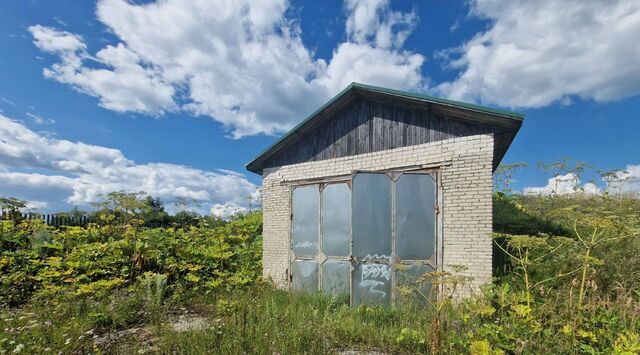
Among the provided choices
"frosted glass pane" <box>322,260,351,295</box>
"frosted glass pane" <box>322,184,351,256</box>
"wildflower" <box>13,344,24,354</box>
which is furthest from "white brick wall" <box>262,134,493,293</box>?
"wildflower" <box>13,344,24,354</box>

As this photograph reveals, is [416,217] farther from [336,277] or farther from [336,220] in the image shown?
[336,277]

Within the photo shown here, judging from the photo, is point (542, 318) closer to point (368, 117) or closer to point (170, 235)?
point (368, 117)

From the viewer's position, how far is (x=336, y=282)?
24.6 feet

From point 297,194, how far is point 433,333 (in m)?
5.34

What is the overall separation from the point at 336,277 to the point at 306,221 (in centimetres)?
160

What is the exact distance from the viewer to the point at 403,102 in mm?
7195

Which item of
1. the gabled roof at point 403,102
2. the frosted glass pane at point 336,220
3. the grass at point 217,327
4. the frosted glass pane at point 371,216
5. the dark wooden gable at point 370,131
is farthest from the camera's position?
the frosted glass pane at point 336,220

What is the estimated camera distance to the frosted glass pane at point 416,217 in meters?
6.69

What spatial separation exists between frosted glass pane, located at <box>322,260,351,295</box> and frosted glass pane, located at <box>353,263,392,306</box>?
36 cm

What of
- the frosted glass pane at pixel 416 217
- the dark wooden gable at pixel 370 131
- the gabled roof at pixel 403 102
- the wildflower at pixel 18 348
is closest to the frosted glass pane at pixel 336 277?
the frosted glass pane at pixel 416 217

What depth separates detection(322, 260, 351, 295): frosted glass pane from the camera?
7325 mm

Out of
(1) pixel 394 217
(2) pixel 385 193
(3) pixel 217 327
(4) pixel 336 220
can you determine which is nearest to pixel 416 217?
(1) pixel 394 217

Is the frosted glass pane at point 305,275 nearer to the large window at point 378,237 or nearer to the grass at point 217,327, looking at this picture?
the large window at point 378,237

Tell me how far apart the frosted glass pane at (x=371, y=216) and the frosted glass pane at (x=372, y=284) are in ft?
0.75
